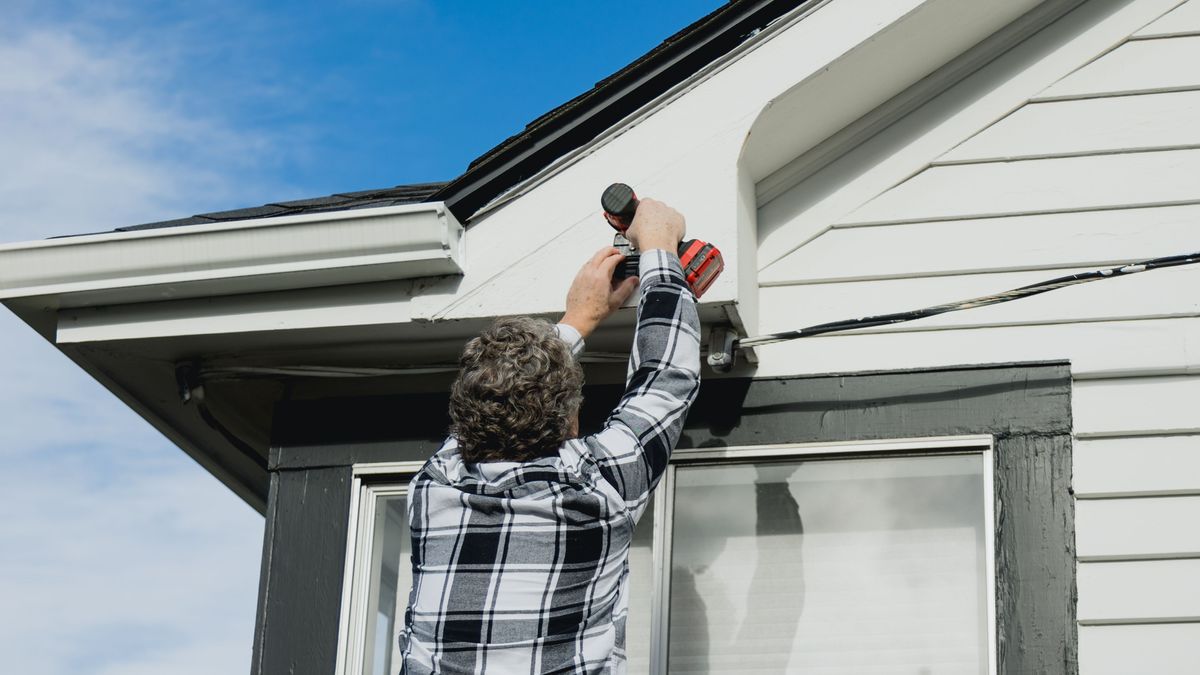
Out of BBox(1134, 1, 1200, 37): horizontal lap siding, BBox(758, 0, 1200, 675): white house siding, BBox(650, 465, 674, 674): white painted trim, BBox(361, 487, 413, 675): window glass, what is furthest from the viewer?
BBox(1134, 1, 1200, 37): horizontal lap siding

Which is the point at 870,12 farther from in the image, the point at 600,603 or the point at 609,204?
the point at 600,603

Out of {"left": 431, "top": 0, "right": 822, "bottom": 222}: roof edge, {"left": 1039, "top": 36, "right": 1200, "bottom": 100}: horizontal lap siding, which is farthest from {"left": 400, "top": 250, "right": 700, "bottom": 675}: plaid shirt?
{"left": 1039, "top": 36, "right": 1200, "bottom": 100}: horizontal lap siding

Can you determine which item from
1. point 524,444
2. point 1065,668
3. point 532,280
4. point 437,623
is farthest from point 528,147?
point 1065,668

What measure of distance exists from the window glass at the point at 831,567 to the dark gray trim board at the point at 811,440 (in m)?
0.10

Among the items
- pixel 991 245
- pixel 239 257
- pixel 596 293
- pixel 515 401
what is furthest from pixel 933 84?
pixel 239 257

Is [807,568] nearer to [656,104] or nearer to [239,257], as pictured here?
[656,104]

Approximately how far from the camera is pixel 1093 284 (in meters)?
4.77

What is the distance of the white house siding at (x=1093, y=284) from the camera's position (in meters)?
4.46

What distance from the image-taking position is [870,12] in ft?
15.8

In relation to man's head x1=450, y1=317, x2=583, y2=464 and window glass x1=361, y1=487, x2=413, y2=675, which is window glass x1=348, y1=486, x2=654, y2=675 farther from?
man's head x1=450, y1=317, x2=583, y2=464

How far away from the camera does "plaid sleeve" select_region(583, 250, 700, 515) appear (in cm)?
395

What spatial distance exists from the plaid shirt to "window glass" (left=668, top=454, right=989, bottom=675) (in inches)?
32.9

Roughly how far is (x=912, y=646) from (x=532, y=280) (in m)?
1.45

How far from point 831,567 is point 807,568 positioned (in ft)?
0.22
